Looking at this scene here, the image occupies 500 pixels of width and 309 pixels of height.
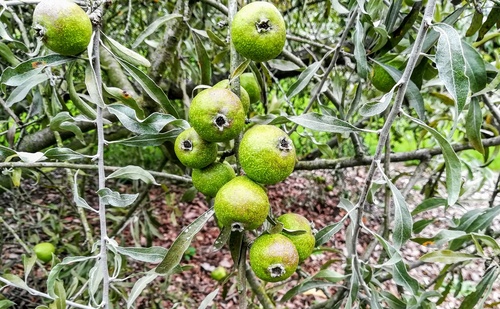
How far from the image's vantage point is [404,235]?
1.29 metres

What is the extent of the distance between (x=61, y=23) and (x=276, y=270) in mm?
873

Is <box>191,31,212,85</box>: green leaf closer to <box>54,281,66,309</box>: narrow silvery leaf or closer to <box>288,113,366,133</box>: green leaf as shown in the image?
<box>288,113,366,133</box>: green leaf

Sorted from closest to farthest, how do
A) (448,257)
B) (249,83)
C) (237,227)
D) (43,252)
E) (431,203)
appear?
(237,227)
(249,83)
(448,257)
(431,203)
(43,252)

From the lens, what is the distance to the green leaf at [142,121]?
1264 mm

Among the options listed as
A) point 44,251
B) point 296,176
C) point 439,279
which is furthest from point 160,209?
point 439,279

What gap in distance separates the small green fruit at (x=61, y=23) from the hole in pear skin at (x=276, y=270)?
2.65 ft

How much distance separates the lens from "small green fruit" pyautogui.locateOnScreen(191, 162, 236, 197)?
3.95 feet

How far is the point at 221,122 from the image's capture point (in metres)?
1.08

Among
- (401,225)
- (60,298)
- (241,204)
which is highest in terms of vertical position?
(241,204)

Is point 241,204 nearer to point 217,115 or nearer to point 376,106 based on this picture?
point 217,115

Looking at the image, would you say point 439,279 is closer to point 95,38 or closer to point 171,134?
point 171,134

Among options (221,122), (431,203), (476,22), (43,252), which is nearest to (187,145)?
(221,122)

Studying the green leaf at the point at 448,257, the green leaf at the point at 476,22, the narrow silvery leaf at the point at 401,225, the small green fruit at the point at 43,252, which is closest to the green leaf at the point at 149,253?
the narrow silvery leaf at the point at 401,225

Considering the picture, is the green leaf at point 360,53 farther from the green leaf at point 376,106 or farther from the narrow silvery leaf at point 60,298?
the narrow silvery leaf at point 60,298
